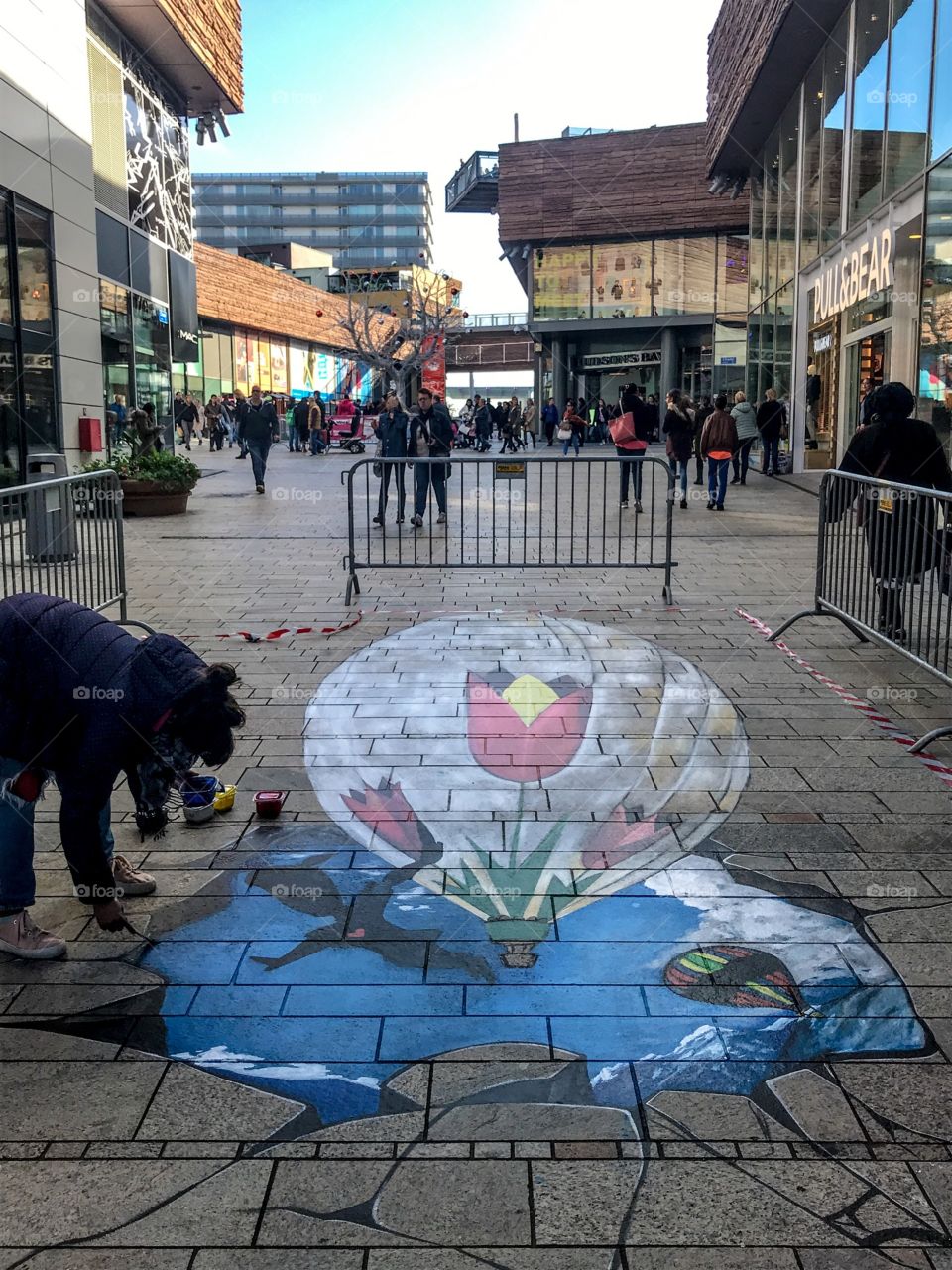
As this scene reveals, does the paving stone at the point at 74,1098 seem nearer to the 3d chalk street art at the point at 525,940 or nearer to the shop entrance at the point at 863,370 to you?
the 3d chalk street art at the point at 525,940

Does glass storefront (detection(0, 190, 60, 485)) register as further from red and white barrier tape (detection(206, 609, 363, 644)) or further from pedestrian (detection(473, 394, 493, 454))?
pedestrian (detection(473, 394, 493, 454))

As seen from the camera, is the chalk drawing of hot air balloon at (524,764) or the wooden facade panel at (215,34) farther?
the wooden facade panel at (215,34)

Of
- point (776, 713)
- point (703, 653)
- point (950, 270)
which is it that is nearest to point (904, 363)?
point (950, 270)

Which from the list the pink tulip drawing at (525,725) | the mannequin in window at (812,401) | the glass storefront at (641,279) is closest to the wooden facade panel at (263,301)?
the glass storefront at (641,279)

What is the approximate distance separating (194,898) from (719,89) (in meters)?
27.4

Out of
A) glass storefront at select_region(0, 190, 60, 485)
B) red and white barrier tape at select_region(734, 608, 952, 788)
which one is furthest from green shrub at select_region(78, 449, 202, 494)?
red and white barrier tape at select_region(734, 608, 952, 788)

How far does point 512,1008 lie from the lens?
3.26m

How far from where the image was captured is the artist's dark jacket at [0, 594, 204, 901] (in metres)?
3.20

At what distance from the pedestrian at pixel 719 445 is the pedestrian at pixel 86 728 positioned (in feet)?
47.7

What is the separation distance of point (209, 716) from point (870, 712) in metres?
4.21

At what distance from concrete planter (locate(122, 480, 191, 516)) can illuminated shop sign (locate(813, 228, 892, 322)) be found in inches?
417

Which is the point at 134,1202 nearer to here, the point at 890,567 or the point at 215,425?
the point at 890,567

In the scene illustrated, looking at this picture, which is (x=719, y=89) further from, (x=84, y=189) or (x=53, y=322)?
(x=53, y=322)

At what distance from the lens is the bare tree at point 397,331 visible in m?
58.5
